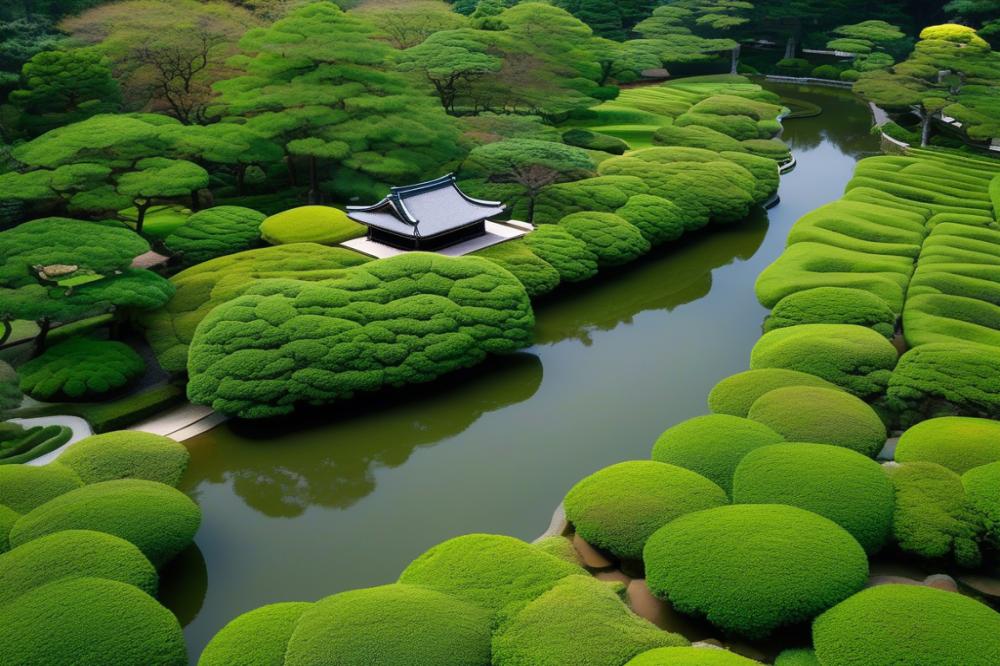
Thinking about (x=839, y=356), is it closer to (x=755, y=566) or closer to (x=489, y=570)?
(x=755, y=566)

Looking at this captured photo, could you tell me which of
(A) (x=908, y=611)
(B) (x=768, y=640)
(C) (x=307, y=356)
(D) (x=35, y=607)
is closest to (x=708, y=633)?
(B) (x=768, y=640)

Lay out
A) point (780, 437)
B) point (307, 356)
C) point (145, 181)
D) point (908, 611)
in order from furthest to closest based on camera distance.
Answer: point (145, 181) < point (307, 356) < point (780, 437) < point (908, 611)

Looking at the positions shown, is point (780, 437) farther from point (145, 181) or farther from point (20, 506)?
point (145, 181)

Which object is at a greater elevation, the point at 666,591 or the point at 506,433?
the point at 666,591

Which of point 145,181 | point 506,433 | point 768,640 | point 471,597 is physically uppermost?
point 145,181

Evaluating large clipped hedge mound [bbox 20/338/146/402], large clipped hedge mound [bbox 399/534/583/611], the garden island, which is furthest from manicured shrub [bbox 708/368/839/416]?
large clipped hedge mound [bbox 20/338/146/402]

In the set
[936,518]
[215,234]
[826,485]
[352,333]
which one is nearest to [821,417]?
[826,485]

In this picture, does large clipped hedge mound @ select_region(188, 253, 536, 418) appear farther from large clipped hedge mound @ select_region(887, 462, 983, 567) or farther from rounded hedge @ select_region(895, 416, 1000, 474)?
large clipped hedge mound @ select_region(887, 462, 983, 567)
